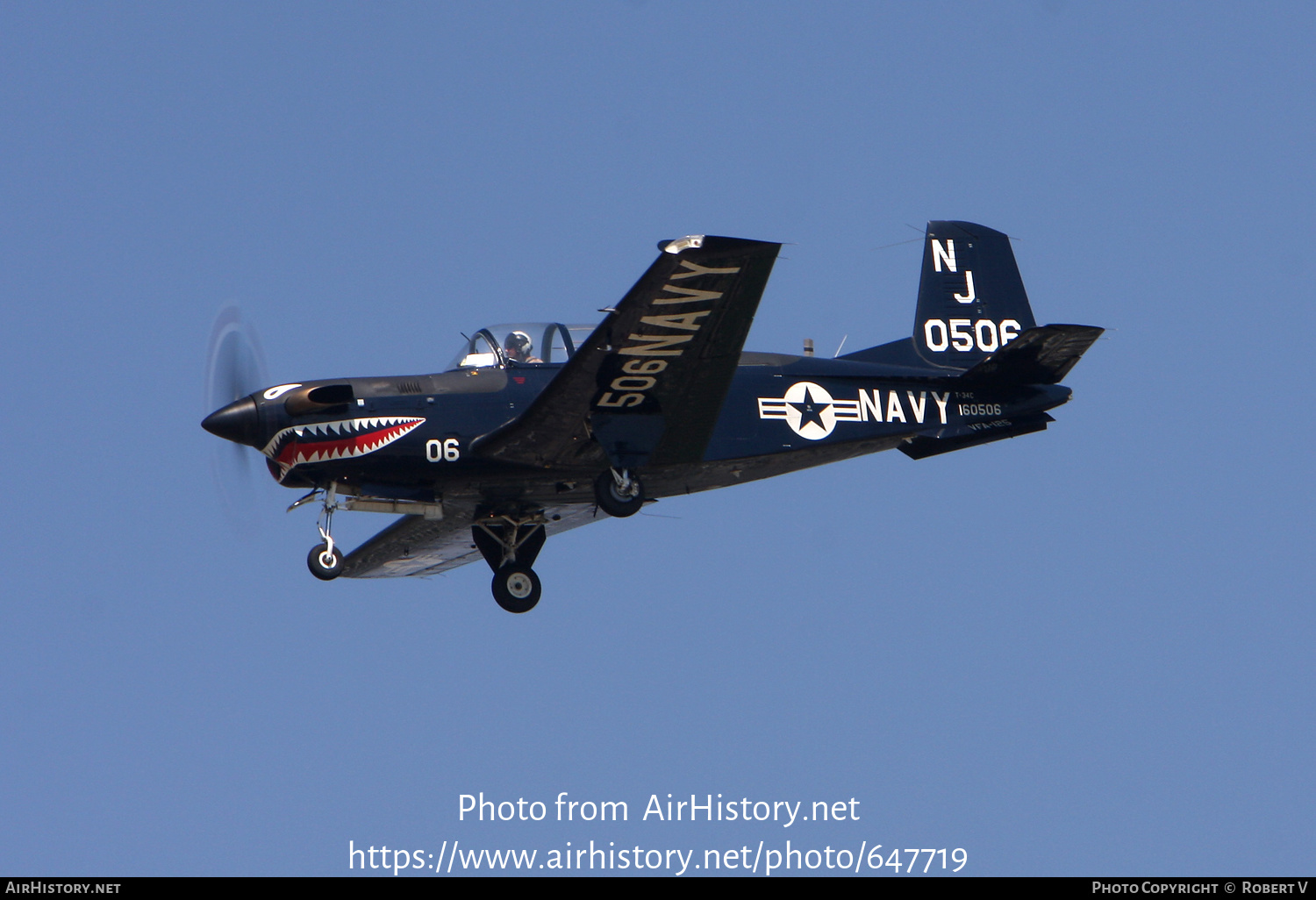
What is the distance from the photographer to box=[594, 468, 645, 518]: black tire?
64.8 feet

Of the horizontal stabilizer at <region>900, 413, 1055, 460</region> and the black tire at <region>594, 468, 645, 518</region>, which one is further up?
the horizontal stabilizer at <region>900, 413, 1055, 460</region>

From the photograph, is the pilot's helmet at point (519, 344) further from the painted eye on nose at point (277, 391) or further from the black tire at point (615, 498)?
the painted eye on nose at point (277, 391)

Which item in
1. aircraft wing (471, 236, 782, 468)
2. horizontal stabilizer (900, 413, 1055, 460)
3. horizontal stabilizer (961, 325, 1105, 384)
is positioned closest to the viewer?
aircraft wing (471, 236, 782, 468)

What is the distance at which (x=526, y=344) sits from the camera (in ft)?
65.4

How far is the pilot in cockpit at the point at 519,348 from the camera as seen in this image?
19922 mm

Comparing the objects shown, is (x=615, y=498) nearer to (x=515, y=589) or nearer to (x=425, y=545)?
(x=515, y=589)

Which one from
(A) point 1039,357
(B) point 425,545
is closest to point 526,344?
(B) point 425,545

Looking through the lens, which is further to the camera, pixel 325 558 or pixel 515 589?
pixel 515 589

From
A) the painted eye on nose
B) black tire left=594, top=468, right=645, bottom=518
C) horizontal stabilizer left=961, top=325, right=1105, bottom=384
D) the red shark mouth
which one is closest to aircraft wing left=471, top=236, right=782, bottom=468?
black tire left=594, top=468, right=645, bottom=518

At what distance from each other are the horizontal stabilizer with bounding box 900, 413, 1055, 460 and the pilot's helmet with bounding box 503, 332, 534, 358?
5.01m

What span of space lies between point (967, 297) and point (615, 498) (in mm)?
6232

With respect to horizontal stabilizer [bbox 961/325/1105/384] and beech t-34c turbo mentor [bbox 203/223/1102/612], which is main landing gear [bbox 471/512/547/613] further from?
horizontal stabilizer [bbox 961/325/1105/384]
